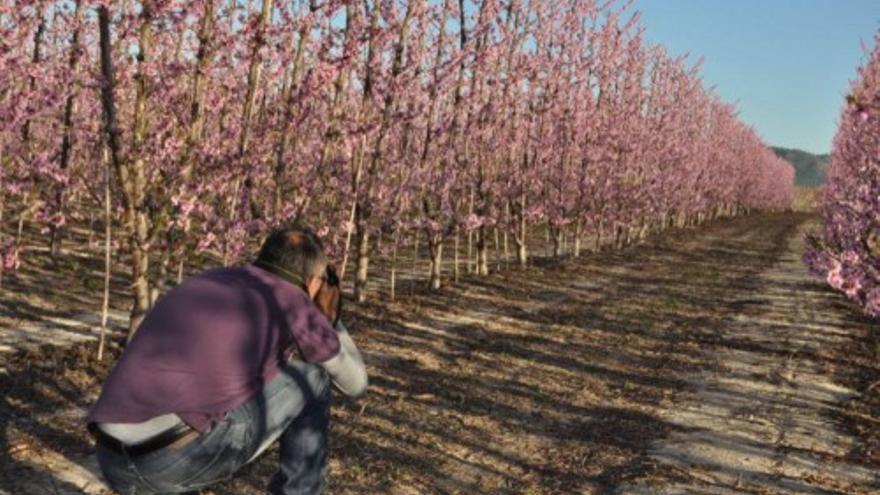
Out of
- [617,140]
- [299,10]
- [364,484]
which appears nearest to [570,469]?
[364,484]

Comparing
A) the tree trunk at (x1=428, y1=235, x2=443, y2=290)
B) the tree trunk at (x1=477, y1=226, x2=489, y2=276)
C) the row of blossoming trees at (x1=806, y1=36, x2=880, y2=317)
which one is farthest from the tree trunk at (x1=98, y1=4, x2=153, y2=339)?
the tree trunk at (x1=477, y1=226, x2=489, y2=276)

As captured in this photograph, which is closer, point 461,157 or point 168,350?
point 168,350

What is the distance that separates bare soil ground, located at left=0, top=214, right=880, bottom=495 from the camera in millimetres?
5516

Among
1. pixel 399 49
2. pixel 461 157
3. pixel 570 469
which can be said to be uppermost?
pixel 399 49

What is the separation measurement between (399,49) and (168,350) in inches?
414

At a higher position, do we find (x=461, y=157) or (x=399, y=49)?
(x=399, y=49)

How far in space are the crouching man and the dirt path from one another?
9.94ft

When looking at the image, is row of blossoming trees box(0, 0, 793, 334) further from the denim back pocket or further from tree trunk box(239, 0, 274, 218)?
the denim back pocket

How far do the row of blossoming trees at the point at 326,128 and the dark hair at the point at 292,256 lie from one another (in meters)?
4.33

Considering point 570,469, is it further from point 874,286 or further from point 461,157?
point 461,157

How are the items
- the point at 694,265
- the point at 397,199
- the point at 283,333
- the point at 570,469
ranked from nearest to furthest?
1. the point at 283,333
2. the point at 570,469
3. the point at 397,199
4. the point at 694,265

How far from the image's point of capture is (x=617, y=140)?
24.5 meters

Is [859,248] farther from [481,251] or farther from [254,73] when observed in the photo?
[481,251]

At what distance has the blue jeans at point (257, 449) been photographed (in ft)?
9.46
